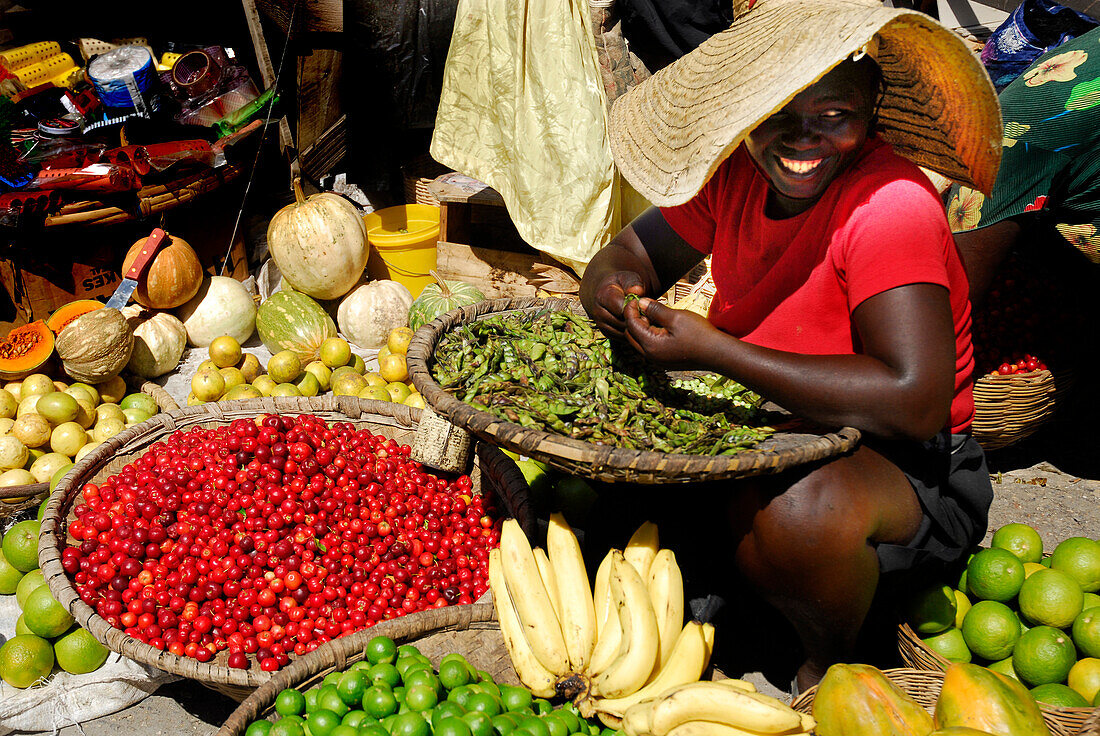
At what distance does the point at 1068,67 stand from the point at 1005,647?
2048mm

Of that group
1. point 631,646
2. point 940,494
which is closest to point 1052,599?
point 940,494

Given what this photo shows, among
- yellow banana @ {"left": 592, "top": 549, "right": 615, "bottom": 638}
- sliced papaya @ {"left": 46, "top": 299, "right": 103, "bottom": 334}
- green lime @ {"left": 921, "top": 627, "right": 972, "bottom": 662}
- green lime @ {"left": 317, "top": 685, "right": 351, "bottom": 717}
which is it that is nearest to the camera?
green lime @ {"left": 317, "top": 685, "right": 351, "bottom": 717}

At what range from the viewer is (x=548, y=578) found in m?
2.22

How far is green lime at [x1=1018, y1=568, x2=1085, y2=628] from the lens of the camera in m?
2.19

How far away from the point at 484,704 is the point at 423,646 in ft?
1.40

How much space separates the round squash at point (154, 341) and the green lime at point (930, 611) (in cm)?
390

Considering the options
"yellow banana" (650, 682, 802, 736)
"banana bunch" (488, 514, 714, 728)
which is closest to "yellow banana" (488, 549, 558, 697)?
"banana bunch" (488, 514, 714, 728)

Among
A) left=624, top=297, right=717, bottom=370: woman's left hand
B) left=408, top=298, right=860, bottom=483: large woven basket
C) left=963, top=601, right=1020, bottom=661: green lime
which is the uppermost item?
left=624, top=297, right=717, bottom=370: woman's left hand

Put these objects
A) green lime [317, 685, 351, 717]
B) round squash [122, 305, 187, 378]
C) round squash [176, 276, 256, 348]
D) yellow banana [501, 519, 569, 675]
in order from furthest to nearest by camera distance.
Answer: round squash [176, 276, 256, 348] < round squash [122, 305, 187, 378] < yellow banana [501, 519, 569, 675] < green lime [317, 685, 351, 717]

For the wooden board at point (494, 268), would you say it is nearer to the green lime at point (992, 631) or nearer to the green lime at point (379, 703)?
the green lime at point (992, 631)

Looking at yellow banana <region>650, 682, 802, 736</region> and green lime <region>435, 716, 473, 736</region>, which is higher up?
green lime <region>435, 716, 473, 736</region>

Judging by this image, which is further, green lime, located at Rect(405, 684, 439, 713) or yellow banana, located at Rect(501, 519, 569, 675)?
yellow banana, located at Rect(501, 519, 569, 675)

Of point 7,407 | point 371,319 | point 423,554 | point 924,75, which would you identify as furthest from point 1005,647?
point 7,407

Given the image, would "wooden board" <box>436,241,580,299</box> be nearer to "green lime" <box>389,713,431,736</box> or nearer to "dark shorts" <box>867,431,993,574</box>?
"dark shorts" <box>867,431,993,574</box>
